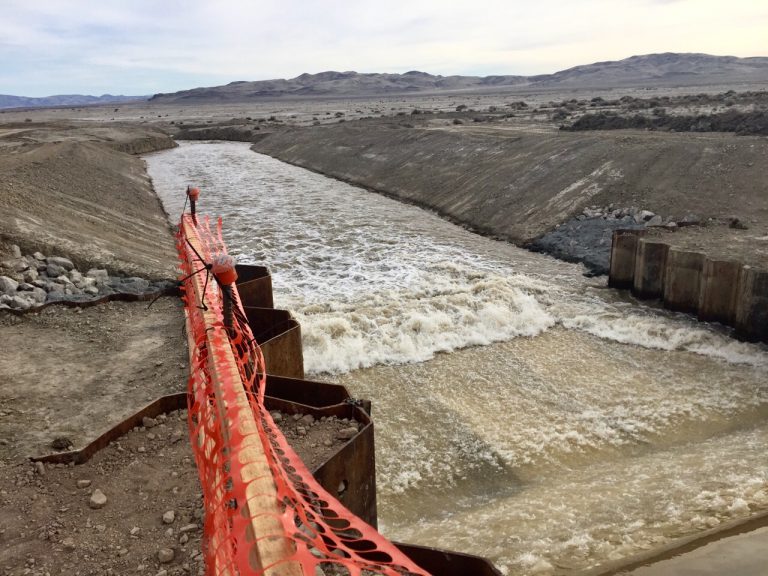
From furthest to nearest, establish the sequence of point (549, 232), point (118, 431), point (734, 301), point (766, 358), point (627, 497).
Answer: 1. point (549, 232)
2. point (734, 301)
3. point (766, 358)
4. point (627, 497)
5. point (118, 431)

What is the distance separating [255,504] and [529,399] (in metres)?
8.53

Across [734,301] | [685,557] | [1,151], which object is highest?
[1,151]

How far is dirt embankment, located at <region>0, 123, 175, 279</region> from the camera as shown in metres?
14.6

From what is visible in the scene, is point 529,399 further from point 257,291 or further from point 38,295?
point 38,295

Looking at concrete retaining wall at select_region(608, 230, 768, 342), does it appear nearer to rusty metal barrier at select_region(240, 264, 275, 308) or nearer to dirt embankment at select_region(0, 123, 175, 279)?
rusty metal barrier at select_region(240, 264, 275, 308)

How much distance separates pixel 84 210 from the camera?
72.9 feet

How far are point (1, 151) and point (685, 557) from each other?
134 ft

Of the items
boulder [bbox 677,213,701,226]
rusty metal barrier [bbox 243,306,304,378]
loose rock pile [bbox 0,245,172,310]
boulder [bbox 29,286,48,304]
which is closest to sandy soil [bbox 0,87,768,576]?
loose rock pile [bbox 0,245,172,310]

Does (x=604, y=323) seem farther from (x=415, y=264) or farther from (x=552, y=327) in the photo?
(x=415, y=264)

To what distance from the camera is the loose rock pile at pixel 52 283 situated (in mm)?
11922

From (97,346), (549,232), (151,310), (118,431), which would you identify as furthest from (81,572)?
(549,232)

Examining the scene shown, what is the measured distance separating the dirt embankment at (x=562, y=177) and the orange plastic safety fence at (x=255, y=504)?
18178 millimetres

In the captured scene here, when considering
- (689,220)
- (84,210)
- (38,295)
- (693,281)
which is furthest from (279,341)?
(84,210)

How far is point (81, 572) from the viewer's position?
5.07m
